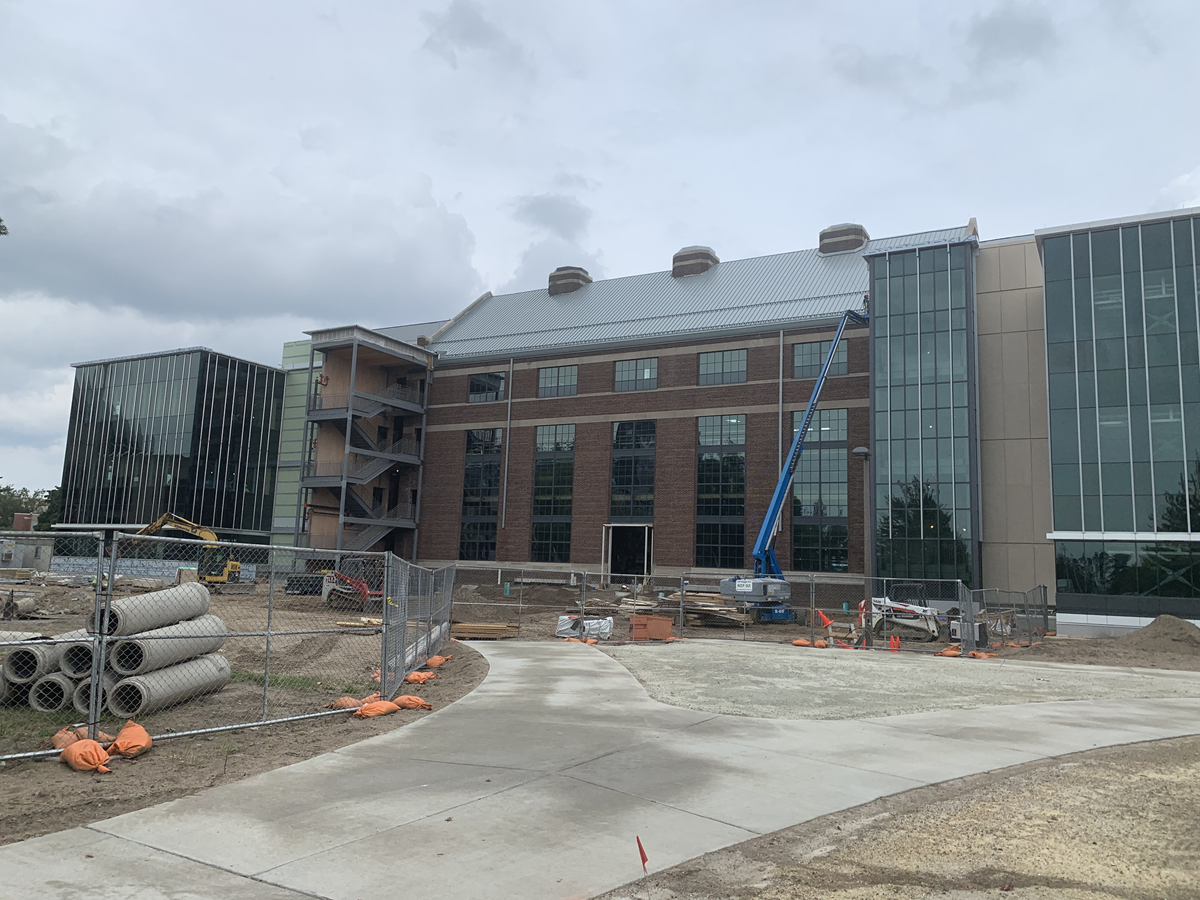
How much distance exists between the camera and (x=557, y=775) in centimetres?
851

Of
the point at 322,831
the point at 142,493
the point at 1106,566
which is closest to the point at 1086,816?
the point at 322,831

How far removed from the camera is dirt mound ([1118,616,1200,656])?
28.5m

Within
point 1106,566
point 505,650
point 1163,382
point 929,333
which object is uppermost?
point 929,333

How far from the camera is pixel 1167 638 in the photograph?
29266 mm

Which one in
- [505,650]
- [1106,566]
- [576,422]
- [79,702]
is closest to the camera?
[79,702]

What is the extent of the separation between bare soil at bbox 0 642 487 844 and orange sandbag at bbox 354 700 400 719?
0.09 m

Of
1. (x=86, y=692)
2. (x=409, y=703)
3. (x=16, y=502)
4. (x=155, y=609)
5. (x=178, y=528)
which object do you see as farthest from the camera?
(x=16, y=502)

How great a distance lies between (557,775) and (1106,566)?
115 feet

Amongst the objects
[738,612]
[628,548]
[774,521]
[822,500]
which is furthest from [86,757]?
[628,548]

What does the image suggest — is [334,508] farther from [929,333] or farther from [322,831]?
[322,831]

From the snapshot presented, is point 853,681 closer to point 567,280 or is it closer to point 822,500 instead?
point 822,500

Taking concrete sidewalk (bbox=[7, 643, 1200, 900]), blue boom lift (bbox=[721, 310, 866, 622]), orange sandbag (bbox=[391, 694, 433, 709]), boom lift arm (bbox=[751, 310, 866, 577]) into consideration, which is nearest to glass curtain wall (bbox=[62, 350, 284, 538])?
boom lift arm (bbox=[751, 310, 866, 577])

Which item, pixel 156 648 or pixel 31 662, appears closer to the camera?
pixel 156 648

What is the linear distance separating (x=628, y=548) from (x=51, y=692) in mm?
41254
